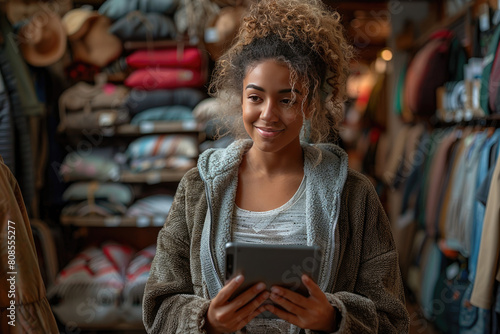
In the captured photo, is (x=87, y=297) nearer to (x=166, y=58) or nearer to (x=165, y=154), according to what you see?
(x=165, y=154)

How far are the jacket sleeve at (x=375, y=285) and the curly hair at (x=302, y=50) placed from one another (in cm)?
27

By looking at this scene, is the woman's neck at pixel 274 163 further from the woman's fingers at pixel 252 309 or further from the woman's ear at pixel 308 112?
the woman's fingers at pixel 252 309

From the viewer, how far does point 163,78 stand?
2787mm

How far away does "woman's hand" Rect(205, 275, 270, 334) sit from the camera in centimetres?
95

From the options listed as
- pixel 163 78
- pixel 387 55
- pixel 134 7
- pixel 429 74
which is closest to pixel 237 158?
pixel 163 78

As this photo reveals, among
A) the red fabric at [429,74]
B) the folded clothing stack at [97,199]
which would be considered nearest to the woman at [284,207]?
the folded clothing stack at [97,199]

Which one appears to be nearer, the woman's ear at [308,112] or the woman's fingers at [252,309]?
the woman's fingers at [252,309]

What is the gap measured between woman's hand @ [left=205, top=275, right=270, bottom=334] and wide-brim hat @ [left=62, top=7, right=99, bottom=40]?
219 centimetres

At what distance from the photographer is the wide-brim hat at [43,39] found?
2.56 meters

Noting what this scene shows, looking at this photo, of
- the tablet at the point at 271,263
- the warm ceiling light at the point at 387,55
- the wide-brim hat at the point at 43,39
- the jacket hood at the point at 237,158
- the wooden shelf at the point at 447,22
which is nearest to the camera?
the tablet at the point at 271,263

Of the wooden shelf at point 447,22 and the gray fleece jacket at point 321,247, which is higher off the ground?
the wooden shelf at point 447,22

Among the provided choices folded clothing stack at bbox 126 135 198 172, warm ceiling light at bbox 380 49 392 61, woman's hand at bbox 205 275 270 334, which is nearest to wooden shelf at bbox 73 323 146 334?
folded clothing stack at bbox 126 135 198 172

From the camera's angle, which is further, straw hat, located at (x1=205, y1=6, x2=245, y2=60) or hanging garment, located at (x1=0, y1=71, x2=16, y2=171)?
straw hat, located at (x1=205, y1=6, x2=245, y2=60)

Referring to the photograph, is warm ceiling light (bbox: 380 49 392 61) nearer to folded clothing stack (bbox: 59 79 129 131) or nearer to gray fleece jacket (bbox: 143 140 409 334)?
folded clothing stack (bbox: 59 79 129 131)
